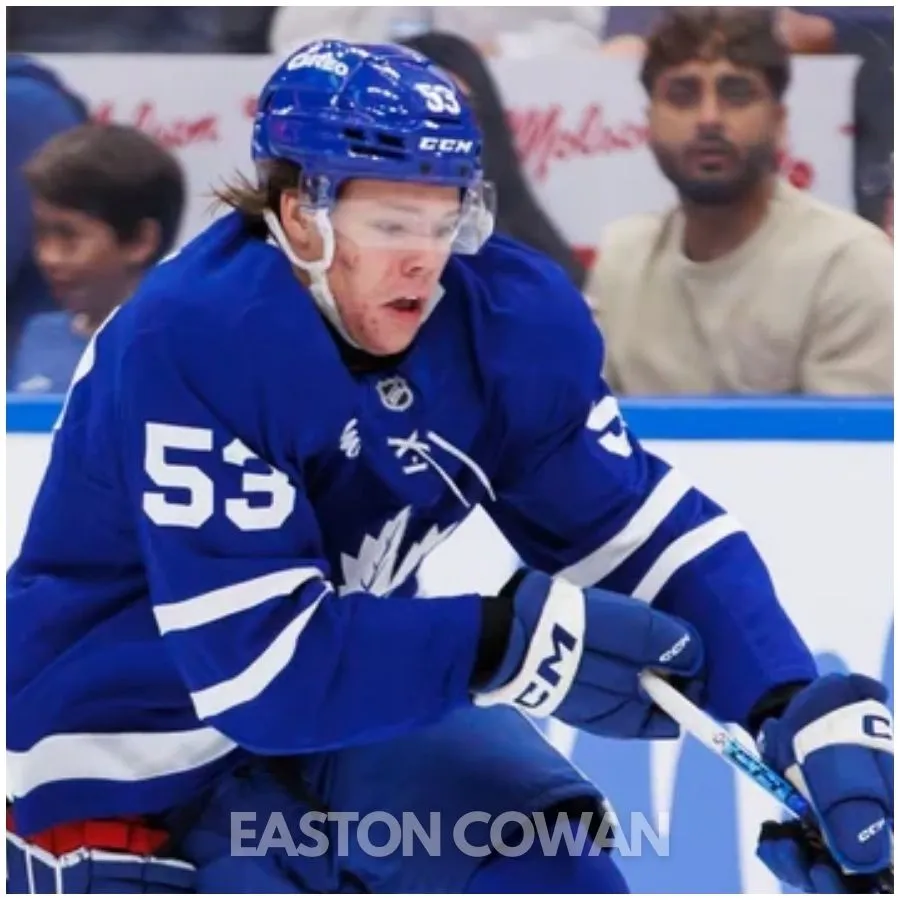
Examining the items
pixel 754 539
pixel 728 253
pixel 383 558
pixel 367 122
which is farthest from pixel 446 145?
pixel 728 253

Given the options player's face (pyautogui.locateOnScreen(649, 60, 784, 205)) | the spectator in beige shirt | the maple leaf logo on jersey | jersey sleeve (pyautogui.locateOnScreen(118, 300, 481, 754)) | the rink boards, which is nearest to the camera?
jersey sleeve (pyautogui.locateOnScreen(118, 300, 481, 754))

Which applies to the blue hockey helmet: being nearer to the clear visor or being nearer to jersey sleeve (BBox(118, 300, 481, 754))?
the clear visor

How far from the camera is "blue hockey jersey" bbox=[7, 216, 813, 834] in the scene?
131cm

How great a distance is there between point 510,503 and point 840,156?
1.28 m

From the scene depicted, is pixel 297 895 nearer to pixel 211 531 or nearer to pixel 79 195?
pixel 211 531

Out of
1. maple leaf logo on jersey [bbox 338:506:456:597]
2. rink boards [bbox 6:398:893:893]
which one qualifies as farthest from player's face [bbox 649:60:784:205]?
maple leaf logo on jersey [bbox 338:506:456:597]

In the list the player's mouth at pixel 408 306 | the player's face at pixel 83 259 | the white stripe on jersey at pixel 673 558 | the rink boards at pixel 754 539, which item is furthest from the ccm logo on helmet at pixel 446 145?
the player's face at pixel 83 259

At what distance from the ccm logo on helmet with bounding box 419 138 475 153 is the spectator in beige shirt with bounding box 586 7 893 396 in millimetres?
1028

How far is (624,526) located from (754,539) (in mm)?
542

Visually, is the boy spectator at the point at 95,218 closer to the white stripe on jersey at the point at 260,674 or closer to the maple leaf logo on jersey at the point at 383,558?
the maple leaf logo on jersey at the point at 383,558

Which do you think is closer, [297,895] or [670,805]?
[297,895]

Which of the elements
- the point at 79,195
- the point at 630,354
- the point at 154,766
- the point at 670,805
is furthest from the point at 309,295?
the point at 79,195

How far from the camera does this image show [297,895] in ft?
4.82

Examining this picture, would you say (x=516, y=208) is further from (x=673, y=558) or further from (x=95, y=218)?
(x=673, y=558)
